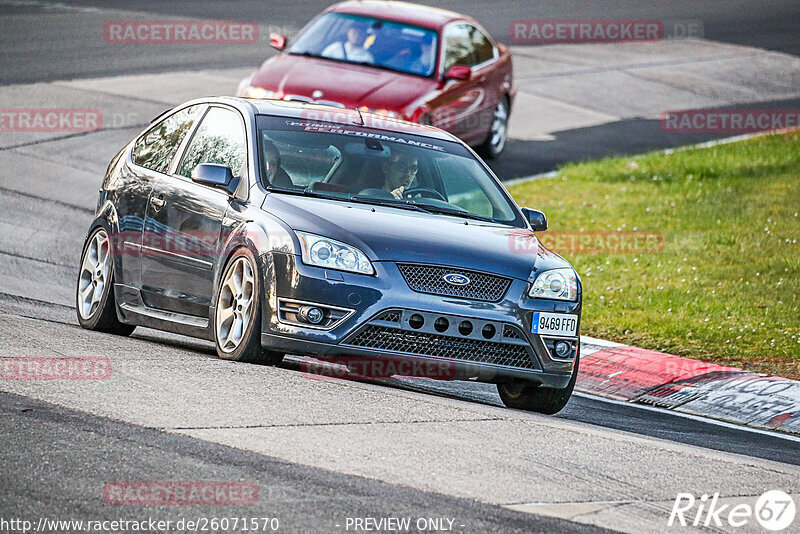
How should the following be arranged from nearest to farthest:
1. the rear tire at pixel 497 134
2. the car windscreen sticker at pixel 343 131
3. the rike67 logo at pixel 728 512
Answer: the rike67 logo at pixel 728 512
the car windscreen sticker at pixel 343 131
the rear tire at pixel 497 134

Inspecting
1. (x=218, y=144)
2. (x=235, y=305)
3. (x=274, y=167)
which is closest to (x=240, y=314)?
(x=235, y=305)

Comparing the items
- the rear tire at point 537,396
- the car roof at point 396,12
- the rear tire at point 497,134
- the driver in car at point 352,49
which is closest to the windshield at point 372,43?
the driver in car at point 352,49

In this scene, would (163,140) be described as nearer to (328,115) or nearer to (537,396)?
(328,115)

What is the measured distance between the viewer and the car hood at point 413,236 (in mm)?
8250

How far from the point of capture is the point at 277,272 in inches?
322

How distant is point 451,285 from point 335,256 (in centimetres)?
68

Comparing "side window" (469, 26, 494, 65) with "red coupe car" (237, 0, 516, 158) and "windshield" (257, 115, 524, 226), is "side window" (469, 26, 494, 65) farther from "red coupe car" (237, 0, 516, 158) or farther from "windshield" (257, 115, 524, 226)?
"windshield" (257, 115, 524, 226)

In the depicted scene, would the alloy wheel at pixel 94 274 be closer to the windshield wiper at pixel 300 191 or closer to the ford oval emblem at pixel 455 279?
the windshield wiper at pixel 300 191

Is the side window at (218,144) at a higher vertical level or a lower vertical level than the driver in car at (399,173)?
higher

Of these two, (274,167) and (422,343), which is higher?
(274,167)

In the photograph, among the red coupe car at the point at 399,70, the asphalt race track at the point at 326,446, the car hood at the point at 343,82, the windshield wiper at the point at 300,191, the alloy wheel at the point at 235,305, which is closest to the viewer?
the asphalt race track at the point at 326,446

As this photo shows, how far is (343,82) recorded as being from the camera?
16406 millimetres

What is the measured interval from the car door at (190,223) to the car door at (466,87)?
23.9 ft

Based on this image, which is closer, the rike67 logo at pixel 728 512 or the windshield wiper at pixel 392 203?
the rike67 logo at pixel 728 512
